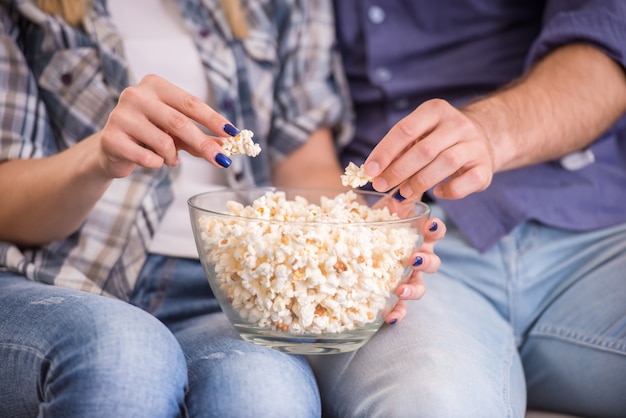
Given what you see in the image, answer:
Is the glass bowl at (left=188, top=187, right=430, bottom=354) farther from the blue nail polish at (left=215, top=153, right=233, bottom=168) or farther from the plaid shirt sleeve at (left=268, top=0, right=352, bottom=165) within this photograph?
the plaid shirt sleeve at (left=268, top=0, right=352, bottom=165)

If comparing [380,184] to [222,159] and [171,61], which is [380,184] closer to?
[222,159]

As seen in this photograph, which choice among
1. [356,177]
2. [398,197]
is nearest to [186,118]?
[356,177]

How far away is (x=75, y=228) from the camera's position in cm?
110

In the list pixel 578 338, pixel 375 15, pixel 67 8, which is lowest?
pixel 578 338

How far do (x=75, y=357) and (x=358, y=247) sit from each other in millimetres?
349

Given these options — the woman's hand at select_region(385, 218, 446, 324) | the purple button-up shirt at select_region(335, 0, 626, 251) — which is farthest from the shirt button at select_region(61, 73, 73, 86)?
the woman's hand at select_region(385, 218, 446, 324)

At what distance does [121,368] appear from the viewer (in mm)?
771

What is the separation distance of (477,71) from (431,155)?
603 mm

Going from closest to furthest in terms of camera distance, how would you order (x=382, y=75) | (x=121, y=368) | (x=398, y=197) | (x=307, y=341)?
(x=121, y=368) < (x=307, y=341) < (x=398, y=197) < (x=382, y=75)

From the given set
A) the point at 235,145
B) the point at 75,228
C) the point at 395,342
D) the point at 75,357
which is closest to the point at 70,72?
the point at 75,228

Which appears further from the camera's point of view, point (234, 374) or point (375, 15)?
point (375, 15)

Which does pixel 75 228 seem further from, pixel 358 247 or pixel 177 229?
pixel 358 247

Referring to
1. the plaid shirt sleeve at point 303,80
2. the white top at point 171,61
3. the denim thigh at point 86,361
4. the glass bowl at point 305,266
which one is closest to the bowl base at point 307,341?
the glass bowl at point 305,266

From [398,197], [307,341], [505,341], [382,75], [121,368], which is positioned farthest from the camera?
[382,75]
